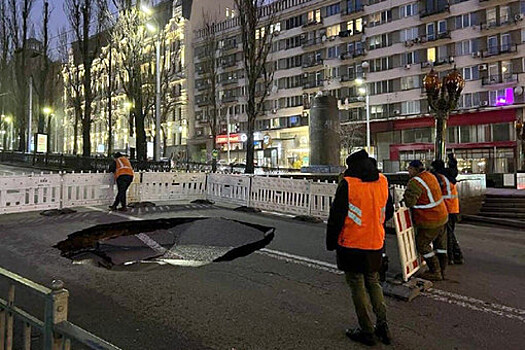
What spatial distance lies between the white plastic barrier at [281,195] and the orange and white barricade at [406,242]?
21.6 ft

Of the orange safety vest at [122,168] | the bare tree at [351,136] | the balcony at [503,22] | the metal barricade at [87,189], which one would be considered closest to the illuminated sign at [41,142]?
the metal barricade at [87,189]

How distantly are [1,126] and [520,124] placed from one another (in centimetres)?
5855

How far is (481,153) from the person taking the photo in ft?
124

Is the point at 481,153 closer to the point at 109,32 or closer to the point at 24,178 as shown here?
the point at 109,32

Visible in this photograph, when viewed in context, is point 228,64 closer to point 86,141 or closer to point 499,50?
point 86,141

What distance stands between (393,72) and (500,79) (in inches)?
416

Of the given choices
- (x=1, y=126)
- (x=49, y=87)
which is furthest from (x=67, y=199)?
(x=1, y=126)

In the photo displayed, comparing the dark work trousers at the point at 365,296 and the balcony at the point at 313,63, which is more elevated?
the balcony at the point at 313,63

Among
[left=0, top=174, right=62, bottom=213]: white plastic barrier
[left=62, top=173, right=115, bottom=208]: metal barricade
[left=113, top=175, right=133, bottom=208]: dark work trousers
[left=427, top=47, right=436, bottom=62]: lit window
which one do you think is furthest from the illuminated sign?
[left=427, top=47, right=436, bottom=62]: lit window

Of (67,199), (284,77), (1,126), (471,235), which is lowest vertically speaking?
(471,235)

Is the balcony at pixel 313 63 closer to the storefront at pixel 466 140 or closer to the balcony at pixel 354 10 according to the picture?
the balcony at pixel 354 10

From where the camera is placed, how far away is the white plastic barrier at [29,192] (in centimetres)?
1163

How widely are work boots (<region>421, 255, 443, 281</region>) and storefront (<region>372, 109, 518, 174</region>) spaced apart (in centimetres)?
2613

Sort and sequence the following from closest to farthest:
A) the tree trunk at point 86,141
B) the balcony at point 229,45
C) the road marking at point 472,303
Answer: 1. the road marking at point 472,303
2. the tree trunk at point 86,141
3. the balcony at point 229,45
